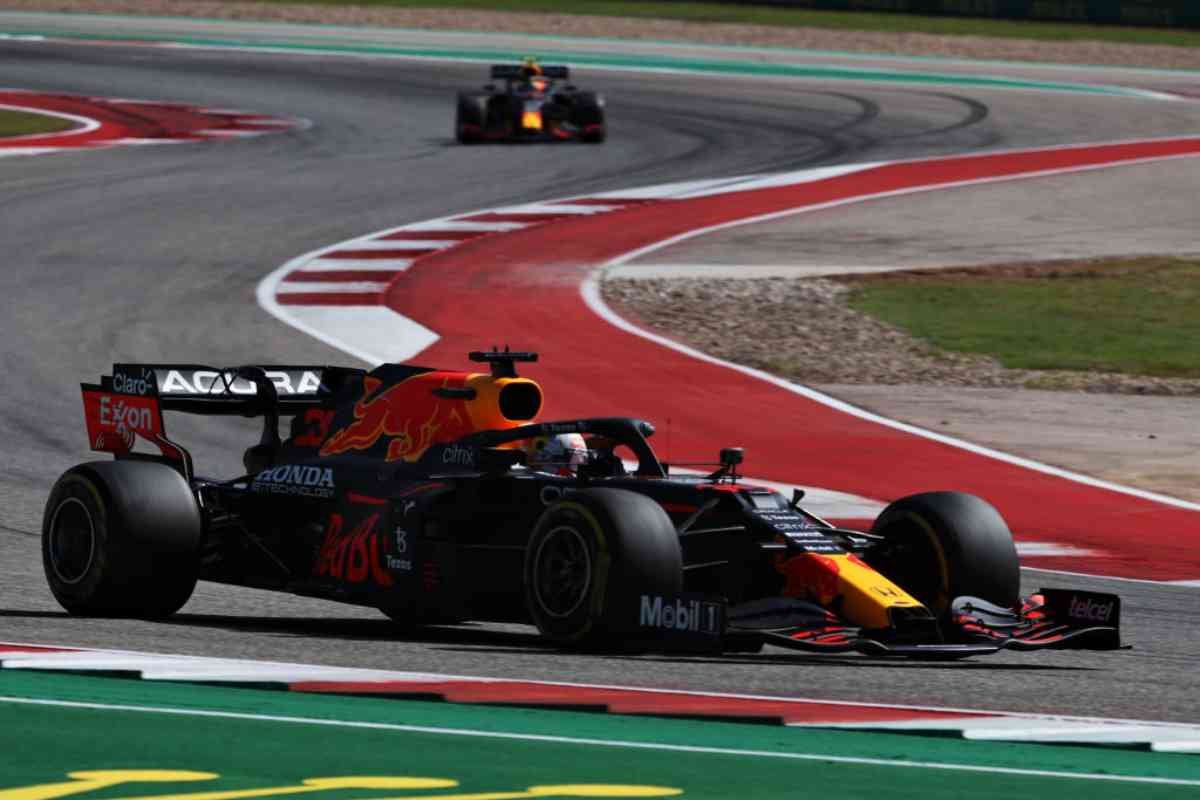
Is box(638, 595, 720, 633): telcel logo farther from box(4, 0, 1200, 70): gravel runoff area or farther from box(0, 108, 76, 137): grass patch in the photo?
box(4, 0, 1200, 70): gravel runoff area

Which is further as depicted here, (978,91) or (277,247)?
(978,91)

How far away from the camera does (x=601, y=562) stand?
10422 millimetres

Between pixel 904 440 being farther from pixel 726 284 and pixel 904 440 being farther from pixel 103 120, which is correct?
pixel 103 120

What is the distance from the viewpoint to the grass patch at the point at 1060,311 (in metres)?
23.9

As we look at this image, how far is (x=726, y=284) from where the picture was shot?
87.4 ft

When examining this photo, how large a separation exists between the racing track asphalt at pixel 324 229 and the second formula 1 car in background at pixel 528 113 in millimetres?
501

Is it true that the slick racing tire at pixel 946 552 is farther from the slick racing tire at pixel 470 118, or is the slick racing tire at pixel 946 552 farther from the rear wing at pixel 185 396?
the slick racing tire at pixel 470 118

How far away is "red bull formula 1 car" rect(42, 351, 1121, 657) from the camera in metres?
10.6

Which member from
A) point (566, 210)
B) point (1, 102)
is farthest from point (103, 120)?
point (566, 210)

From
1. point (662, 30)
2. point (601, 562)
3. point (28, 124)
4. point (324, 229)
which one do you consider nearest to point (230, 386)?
point (601, 562)

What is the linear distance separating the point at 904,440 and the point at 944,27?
135ft

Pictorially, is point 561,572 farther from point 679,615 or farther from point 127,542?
point 127,542

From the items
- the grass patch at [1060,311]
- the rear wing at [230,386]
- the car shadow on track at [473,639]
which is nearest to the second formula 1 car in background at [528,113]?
the grass patch at [1060,311]

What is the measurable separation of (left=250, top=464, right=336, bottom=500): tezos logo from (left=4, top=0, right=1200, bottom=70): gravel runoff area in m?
42.9
